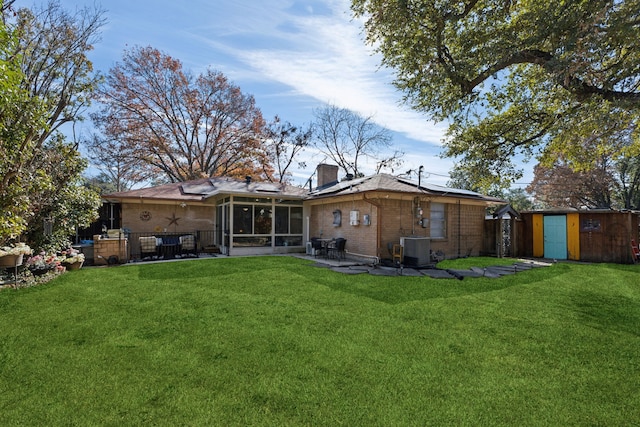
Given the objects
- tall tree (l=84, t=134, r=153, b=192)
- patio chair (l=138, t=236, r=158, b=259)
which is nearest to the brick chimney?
patio chair (l=138, t=236, r=158, b=259)

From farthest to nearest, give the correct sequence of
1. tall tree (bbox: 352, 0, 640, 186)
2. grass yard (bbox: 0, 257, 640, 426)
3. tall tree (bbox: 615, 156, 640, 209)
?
tall tree (bbox: 615, 156, 640, 209)
tall tree (bbox: 352, 0, 640, 186)
grass yard (bbox: 0, 257, 640, 426)

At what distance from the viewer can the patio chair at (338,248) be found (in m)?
11.1

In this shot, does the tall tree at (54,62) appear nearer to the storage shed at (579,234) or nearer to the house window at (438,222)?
the house window at (438,222)

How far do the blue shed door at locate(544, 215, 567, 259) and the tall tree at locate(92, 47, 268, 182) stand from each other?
18.3 m

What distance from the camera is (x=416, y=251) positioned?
31.1 feet

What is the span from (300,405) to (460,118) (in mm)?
9849

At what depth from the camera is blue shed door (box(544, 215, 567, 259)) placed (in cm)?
1262

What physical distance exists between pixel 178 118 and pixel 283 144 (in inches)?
309

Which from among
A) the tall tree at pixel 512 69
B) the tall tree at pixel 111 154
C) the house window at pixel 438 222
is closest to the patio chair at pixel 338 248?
the house window at pixel 438 222

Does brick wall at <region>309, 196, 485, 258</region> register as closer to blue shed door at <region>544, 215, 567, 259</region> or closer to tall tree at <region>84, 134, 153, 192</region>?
blue shed door at <region>544, 215, 567, 259</region>

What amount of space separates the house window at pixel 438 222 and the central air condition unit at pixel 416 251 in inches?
89.8

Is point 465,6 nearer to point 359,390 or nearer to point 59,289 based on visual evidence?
point 359,390

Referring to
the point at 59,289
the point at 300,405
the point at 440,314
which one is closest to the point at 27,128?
the point at 59,289

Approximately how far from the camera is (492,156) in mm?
10266
